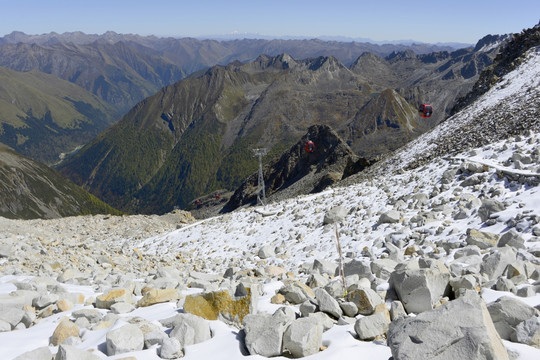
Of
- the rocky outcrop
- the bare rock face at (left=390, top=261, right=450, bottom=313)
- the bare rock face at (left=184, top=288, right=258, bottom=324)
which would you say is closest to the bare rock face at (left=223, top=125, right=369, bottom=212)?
the bare rock face at (left=390, top=261, right=450, bottom=313)

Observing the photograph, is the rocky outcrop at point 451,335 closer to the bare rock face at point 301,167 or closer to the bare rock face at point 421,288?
the bare rock face at point 421,288

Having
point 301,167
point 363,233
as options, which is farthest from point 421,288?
point 301,167

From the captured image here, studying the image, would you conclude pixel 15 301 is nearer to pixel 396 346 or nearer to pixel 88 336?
pixel 88 336

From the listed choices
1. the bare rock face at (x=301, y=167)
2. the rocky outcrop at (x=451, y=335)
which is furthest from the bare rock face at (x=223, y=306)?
the bare rock face at (x=301, y=167)

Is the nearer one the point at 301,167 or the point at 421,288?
the point at 421,288

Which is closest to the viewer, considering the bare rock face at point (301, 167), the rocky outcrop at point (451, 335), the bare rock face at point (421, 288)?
the rocky outcrop at point (451, 335)

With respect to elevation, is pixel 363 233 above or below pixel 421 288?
below

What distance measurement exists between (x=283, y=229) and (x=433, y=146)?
1532cm

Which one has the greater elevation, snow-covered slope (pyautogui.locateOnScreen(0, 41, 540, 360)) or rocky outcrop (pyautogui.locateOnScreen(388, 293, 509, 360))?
rocky outcrop (pyautogui.locateOnScreen(388, 293, 509, 360))

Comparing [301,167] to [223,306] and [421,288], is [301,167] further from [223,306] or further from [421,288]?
[223,306]

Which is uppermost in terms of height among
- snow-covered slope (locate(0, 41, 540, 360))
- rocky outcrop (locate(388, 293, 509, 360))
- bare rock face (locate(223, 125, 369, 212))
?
rocky outcrop (locate(388, 293, 509, 360))

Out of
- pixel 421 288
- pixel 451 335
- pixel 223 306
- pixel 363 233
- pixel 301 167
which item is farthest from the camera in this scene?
pixel 301 167

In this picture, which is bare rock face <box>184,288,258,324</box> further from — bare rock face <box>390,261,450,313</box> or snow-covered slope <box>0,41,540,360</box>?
bare rock face <box>390,261,450,313</box>

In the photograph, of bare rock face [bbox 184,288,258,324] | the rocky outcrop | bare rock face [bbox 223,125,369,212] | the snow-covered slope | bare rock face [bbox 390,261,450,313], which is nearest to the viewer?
the rocky outcrop
